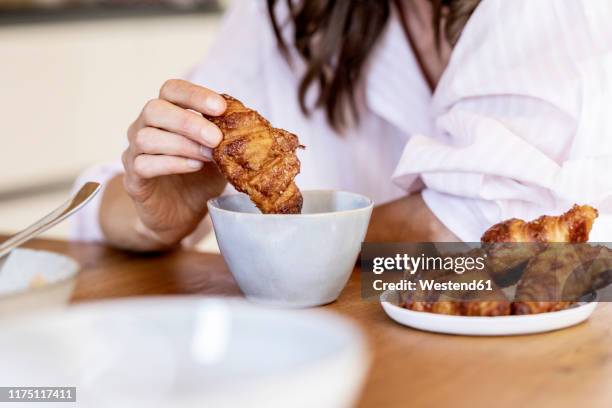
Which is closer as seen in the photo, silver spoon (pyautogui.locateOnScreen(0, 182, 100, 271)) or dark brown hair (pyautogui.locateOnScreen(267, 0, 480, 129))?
silver spoon (pyautogui.locateOnScreen(0, 182, 100, 271))

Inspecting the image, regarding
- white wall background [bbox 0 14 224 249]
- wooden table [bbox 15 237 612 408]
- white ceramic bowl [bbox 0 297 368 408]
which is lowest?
white wall background [bbox 0 14 224 249]

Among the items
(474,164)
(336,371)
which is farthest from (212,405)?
(474,164)

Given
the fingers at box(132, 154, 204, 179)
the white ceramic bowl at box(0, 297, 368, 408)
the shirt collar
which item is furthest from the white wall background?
the white ceramic bowl at box(0, 297, 368, 408)

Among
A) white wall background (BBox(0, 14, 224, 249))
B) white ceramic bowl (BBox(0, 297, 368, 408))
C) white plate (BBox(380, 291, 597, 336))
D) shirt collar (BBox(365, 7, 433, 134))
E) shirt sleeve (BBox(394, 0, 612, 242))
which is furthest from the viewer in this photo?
white wall background (BBox(0, 14, 224, 249))

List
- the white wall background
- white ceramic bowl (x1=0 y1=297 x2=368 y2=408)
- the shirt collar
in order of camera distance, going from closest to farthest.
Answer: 1. white ceramic bowl (x1=0 y1=297 x2=368 y2=408)
2. the shirt collar
3. the white wall background

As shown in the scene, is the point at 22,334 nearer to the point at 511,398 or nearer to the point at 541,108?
the point at 511,398

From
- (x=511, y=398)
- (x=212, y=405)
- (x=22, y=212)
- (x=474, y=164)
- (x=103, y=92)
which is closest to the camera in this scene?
A: (x=212, y=405)

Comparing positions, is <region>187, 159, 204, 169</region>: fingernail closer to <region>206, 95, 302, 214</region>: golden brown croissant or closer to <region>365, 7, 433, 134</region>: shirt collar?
<region>206, 95, 302, 214</region>: golden brown croissant
